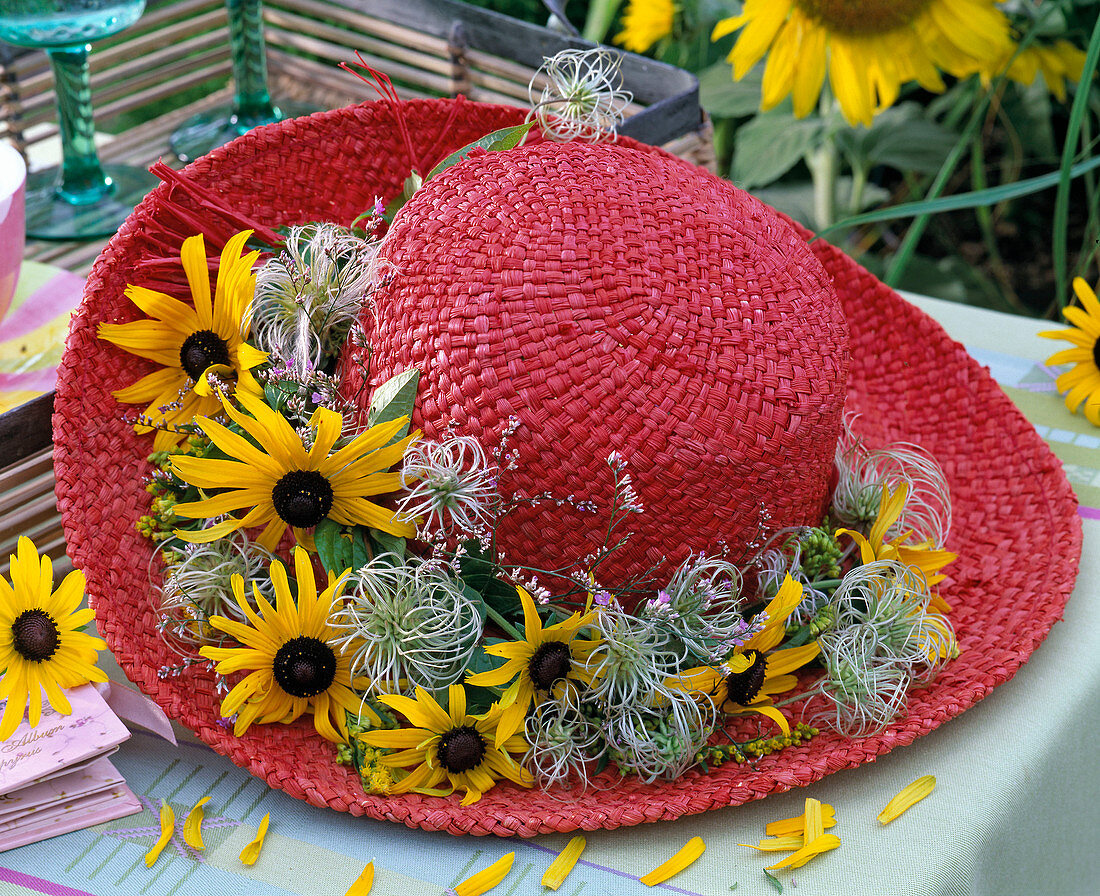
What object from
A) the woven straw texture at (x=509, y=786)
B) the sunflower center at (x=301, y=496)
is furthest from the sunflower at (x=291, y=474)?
the woven straw texture at (x=509, y=786)

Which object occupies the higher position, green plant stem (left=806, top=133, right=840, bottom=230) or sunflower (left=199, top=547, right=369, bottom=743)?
sunflower (left=199, top=547, right=369, bottom=743)

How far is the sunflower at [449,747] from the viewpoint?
0.73 metres

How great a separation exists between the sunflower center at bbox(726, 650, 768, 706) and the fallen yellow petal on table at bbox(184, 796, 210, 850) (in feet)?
1.27

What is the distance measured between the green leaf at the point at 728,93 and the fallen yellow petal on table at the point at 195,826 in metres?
1.50

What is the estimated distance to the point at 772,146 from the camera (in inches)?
72.5

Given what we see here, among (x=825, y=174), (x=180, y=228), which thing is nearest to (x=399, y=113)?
(x=180, y=228)

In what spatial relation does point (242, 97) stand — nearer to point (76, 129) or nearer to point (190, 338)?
point (76, 129)

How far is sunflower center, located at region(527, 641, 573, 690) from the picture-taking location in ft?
2.45

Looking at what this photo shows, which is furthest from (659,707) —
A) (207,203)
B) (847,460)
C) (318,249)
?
(207,203)

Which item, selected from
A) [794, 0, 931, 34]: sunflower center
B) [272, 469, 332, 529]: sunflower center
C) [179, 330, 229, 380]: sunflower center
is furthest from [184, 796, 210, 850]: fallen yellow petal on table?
[794, 0, 931, 34]: sunflower center

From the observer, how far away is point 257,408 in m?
0.71

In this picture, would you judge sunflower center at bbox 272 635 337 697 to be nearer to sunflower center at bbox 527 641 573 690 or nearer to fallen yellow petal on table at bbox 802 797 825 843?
sunflower center at bbox 527 641 573 690

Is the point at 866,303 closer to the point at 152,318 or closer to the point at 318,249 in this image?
the point at 318,249

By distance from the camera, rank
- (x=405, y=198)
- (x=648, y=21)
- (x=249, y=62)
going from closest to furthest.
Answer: (x=405, y=198), (x=249, y=62), (x=648, y=21)
